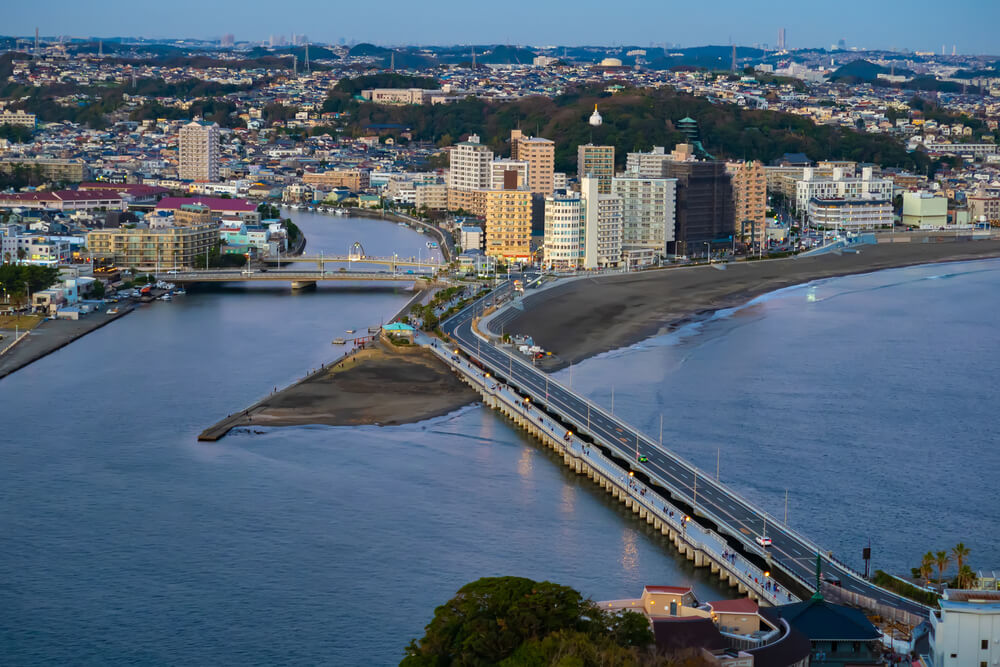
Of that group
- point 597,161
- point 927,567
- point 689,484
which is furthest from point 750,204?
point 927,567

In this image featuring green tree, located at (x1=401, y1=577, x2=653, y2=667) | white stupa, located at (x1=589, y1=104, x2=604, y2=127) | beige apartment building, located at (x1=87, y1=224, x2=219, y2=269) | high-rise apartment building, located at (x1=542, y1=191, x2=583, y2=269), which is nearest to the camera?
green tree, located at (x1=401, y1=577, x2=653, y2=667)

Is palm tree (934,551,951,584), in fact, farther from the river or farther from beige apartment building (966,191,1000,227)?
beige apartment building (966,191,1000,227)

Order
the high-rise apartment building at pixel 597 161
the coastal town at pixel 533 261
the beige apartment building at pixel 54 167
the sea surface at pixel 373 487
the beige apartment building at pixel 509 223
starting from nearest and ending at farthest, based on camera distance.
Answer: the coastal town at pixel 533 261 < the sea surface at pixel 373 487 < the beige apartment building at pixel 509 223 < the high-rise apartment building at pixel 597 161 < the beige apartment building at pixel 54 167

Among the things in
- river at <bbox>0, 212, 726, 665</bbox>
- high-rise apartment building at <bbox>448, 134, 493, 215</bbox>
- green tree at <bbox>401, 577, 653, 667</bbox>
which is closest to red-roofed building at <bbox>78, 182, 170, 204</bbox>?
high-rise apartment building at <bbox>448, 134, 493, 215</bbox>

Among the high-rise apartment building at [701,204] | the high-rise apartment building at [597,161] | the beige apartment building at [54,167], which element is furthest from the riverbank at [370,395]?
the beige apartment building at [54,167]

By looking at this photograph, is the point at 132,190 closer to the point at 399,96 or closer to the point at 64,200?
the point at 64,200

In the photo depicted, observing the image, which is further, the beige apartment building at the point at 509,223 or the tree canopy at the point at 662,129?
the tree canopy at the point at 662,129

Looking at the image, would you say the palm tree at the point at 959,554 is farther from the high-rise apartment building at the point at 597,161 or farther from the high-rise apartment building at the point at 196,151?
the high-rise apartment building at the point at 196,151
